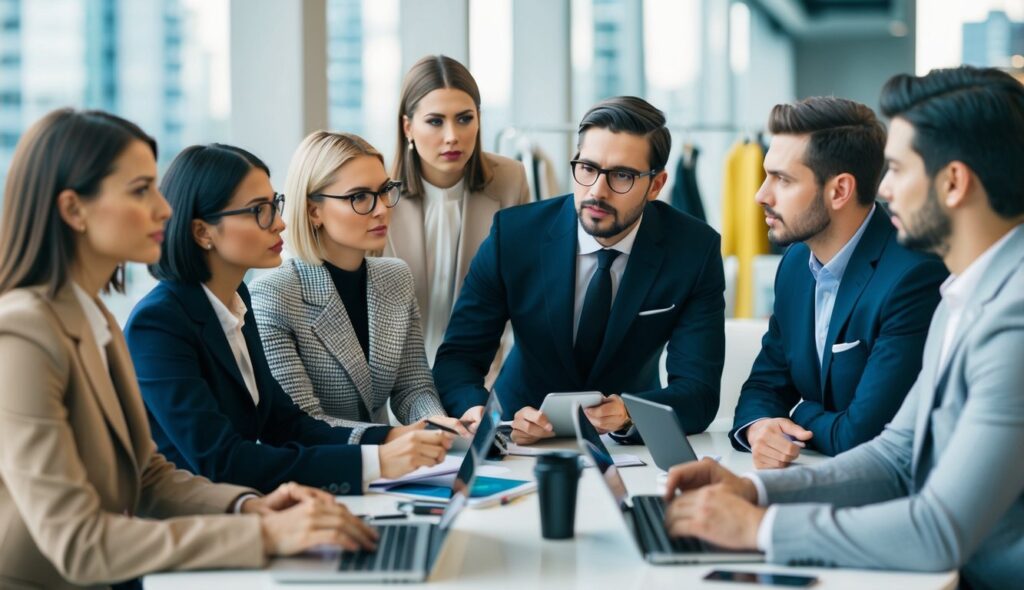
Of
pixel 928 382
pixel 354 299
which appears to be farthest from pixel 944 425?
pixel 354 299

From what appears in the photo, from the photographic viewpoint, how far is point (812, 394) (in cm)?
271

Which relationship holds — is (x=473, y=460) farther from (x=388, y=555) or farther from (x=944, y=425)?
(x=944, y=425)

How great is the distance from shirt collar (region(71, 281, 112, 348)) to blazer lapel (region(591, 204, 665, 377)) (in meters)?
1.41

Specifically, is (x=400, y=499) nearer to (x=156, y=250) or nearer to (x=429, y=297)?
(x=156, y=250)

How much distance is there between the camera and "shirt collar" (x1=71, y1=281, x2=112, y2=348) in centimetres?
179

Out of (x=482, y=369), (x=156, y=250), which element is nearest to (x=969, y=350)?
(x=156, y=250)

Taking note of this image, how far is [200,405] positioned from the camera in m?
2.13

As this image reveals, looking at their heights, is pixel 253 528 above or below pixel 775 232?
below

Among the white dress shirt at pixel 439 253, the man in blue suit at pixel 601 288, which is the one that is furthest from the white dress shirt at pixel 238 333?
the white dress shirt at pixel 439 253

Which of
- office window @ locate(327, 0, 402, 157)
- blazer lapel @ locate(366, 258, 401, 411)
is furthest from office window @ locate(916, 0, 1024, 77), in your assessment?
blazer lapel @ locate(366, 258, 401, 411)

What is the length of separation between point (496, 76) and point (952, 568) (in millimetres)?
5206

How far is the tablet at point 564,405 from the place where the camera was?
2.50 metres

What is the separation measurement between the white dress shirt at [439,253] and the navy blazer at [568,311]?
0.41m

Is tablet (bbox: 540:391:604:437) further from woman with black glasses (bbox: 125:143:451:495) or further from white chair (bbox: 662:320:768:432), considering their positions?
white chair (bbox: 662:320:768:432)
